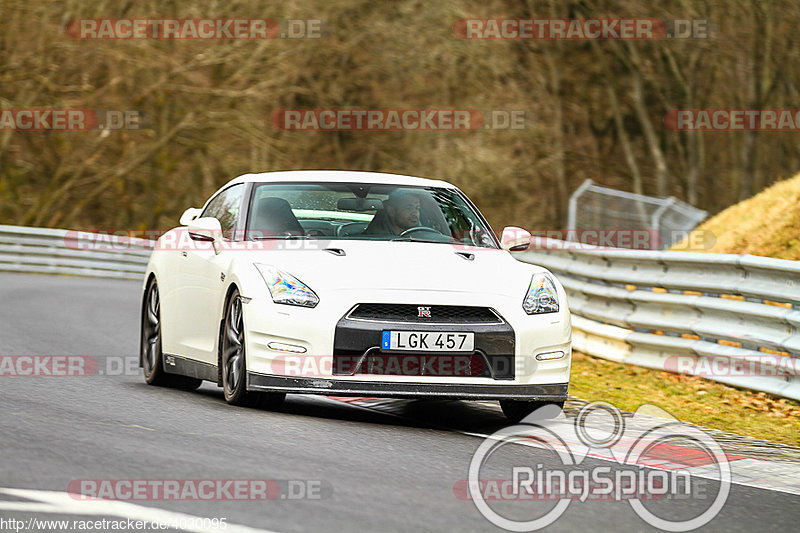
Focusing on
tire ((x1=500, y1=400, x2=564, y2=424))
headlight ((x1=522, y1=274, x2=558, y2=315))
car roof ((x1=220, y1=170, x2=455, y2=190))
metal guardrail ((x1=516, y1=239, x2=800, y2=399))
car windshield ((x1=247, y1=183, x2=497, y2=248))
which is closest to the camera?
headlight ((x1=522, y1=274, x2=558, y2=315))

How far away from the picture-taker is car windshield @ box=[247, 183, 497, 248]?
9.27 metres

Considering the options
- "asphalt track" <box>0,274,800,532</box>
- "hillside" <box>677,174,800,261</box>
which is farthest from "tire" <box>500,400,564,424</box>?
"hillside" <box>677,174,800,261</box>

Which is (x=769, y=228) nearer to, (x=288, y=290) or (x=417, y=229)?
(x=417, y=229)

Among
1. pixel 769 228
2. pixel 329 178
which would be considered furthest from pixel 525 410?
pixel 769 228

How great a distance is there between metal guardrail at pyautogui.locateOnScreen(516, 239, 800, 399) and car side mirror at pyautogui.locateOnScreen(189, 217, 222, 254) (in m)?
4.29

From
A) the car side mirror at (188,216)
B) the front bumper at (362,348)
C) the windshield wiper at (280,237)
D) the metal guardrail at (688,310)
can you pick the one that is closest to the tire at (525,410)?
the front bumper at (362,348)

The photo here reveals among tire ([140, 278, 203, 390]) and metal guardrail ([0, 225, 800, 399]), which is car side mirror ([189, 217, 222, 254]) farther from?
metal guardrail ([0, 225, 800, 399])

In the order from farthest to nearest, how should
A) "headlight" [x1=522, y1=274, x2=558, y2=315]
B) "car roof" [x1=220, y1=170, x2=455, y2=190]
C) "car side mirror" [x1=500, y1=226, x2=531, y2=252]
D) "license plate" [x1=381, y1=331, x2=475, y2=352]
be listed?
1. "car roof" [x1=220, y1=170, x2=455, y2=190]
2. "car side mirror" [x1=500, y1=226, x2=531, y2=252]
3. "headlight" [x1=522, y1=274, x2=558, y2=315]
4. "license plate" [x1=381, y1=331, x2=475, y2=352]

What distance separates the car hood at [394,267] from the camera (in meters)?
8.27

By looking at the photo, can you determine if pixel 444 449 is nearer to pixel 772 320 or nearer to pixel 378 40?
pixel 772 320

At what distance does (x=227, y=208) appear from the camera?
1002 centimetres

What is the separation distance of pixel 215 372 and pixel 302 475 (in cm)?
293

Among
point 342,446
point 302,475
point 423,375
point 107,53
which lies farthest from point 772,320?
point 107,53

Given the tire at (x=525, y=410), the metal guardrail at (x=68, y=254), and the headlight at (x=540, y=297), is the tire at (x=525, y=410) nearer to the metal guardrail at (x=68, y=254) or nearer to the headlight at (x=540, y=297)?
the headlight at (x=540, y=297)
